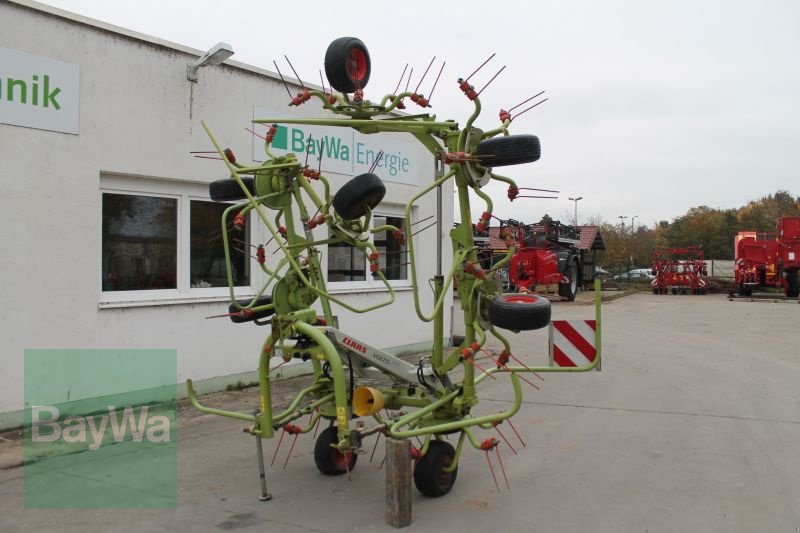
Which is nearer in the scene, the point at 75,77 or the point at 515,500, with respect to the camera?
the point at 515,500

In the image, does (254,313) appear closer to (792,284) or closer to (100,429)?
(100,429)

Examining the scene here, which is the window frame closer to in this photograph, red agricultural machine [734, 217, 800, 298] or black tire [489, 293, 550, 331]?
black tire [489, 293, 550, 331]

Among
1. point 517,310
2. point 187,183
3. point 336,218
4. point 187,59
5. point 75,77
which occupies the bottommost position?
point 517,310

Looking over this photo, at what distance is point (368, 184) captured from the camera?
438 centimetres

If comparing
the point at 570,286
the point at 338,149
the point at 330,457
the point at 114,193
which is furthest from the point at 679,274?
the point at 330,457

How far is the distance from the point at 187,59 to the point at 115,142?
135 cm

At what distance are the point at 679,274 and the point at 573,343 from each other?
2652 cm

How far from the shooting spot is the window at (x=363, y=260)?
9.63 m

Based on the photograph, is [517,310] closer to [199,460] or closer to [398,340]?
[199,460]

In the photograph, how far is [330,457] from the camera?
501cm

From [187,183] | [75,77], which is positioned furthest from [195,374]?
[75,77]

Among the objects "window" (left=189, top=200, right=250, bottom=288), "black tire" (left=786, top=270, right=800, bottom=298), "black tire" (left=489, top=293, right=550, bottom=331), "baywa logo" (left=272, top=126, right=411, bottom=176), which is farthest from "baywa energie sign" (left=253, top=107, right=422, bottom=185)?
"black tire" (left=786, top=270, right=800, bottom=298)

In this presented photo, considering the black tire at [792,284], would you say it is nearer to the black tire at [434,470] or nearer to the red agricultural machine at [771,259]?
Result: the red agricultural machine at [771,259]

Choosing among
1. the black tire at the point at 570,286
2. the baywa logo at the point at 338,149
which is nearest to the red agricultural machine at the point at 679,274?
the black tire at the point at 570,286
